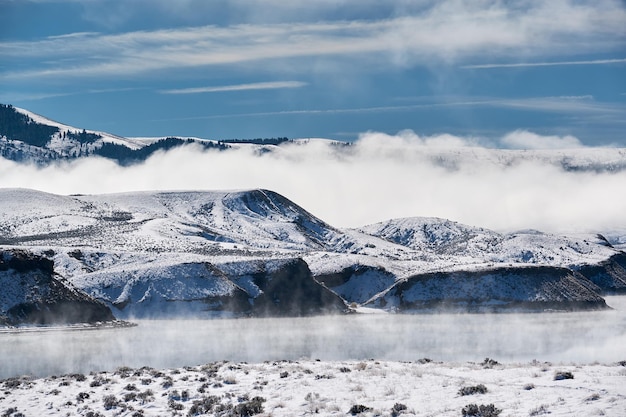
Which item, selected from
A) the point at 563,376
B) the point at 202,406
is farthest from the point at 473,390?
the point at 202,406

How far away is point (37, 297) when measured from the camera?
14262 centimetres

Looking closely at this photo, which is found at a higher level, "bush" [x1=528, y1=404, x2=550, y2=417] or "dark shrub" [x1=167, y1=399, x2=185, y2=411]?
"bush" [x1=528, y1=404, x2=550, y2=417]

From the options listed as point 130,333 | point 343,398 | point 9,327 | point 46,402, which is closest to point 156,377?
point 46,402

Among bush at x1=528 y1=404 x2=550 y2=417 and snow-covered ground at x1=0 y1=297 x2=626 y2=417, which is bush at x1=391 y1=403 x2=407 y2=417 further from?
bush at x1=528 y1=404 x2=550 y2=417

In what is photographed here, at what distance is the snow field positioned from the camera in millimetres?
37781

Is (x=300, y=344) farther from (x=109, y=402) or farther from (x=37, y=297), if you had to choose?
(x=37, y=297)

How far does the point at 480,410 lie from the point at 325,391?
994 cm

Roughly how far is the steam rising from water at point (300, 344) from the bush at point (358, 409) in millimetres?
31412

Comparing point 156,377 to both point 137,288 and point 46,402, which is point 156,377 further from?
point 137,288

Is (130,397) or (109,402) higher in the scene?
(130,397)

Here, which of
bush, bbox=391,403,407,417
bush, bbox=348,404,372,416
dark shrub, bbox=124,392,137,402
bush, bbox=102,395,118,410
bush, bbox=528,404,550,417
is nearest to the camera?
bush, bbox=528,404,550,417

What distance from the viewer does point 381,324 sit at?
144125 mm

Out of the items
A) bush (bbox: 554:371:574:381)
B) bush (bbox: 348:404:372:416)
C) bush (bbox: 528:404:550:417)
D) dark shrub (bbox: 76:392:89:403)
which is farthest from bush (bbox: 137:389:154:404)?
bush (bbox: 528:404:550:417)

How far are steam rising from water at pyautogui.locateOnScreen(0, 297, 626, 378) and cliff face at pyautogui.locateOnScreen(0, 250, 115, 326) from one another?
11757 mm
